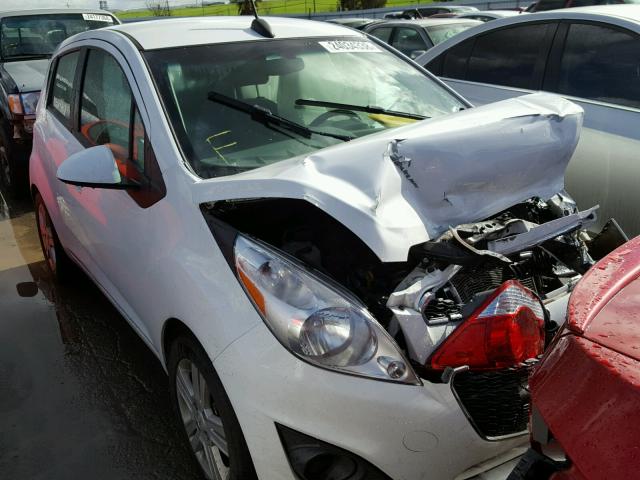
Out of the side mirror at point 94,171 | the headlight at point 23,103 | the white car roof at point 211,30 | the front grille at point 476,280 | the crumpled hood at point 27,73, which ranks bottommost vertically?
the headlight at point 23,103

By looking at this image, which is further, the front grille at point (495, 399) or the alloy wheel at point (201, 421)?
the alloy wheel at point (201, 421)

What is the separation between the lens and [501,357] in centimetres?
165

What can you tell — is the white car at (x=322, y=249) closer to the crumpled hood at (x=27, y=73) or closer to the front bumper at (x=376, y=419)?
the front bumper at (x=376, y=419)

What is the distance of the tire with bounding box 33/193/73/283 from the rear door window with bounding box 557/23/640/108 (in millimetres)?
3494

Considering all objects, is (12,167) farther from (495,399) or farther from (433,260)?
(495,399)

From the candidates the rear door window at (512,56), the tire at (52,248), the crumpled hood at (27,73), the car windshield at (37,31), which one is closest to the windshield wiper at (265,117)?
the tire at (52,248)

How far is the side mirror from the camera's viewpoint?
241 centimetres

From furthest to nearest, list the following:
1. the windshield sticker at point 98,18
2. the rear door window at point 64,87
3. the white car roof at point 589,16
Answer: the windshield sticker at point 98,18 → the white car roof at point 589,16 → the rear door window at point 64,87

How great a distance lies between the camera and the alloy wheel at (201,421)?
2045 mm

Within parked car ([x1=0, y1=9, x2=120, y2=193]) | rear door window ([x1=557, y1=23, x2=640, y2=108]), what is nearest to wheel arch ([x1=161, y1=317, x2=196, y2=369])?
rear door window ([x1=557, y1=23, x2=640, y2=108])

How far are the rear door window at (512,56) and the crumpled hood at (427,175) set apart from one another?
194 cm

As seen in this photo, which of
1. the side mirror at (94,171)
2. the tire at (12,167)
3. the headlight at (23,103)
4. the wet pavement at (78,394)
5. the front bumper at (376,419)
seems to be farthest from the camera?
the tire at (12,167)

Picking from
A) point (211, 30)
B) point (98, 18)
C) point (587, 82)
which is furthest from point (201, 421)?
point (98, 18)

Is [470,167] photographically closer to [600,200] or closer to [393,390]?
[393,390]
